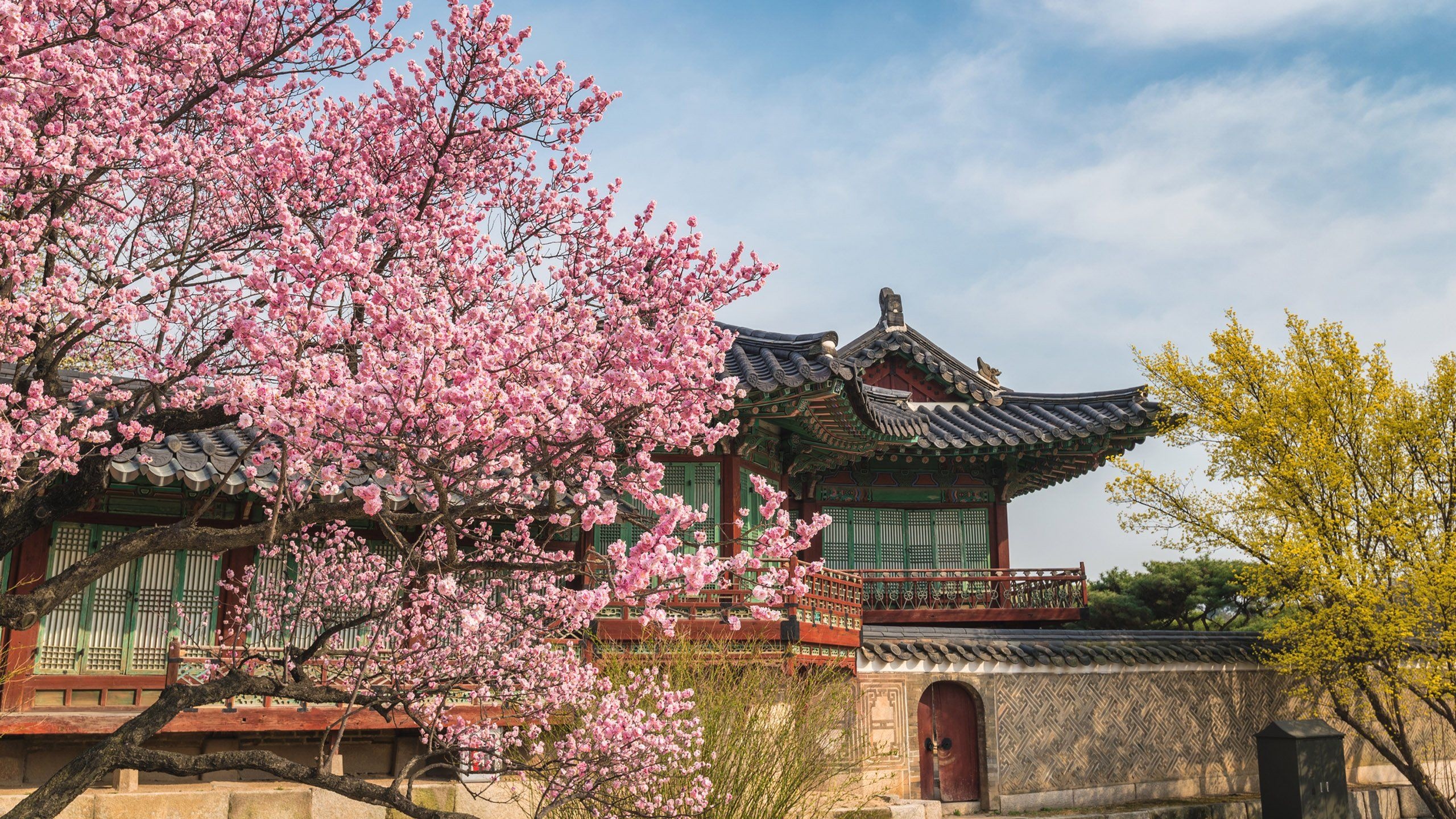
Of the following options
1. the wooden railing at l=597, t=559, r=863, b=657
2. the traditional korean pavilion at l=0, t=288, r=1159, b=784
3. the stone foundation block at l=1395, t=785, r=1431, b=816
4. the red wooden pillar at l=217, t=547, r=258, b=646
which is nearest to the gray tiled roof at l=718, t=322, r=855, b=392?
the traditional korean pavilion at l=0, t=288, r=1159, b=784

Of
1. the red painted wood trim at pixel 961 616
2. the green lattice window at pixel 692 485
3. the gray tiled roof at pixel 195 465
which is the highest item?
the green lattice window at pixel 692 485

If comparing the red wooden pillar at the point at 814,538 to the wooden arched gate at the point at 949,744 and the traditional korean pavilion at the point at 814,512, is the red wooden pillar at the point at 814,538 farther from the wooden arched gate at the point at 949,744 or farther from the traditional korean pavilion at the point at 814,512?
the wooden arched gate at the point at 949,744

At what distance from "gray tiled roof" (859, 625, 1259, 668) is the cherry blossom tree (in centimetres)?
734

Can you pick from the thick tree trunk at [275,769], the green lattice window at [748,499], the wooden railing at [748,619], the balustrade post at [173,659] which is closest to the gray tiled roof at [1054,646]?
the wooden railing at [748,619]

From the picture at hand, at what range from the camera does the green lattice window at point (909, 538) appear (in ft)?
63.6

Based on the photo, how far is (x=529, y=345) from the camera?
5852 mm

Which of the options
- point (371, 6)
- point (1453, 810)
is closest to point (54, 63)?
point (371, 6)

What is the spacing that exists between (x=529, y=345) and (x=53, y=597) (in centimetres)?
287

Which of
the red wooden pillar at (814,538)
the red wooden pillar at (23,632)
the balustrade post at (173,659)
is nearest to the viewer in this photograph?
the balustrade post at (173,659)

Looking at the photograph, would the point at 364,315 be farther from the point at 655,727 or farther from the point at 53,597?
the point at 655,727

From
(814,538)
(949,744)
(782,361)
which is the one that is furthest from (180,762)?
(814,538)

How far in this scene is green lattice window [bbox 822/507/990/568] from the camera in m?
19.4

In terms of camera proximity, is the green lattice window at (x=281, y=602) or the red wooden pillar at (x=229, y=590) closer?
the green lattice window at (x=281, y=602)

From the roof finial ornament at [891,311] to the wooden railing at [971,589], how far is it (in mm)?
5760
